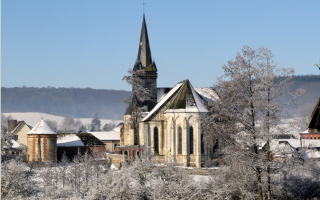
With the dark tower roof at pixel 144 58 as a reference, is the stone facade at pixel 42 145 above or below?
below

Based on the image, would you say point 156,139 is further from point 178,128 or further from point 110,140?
point 110,140

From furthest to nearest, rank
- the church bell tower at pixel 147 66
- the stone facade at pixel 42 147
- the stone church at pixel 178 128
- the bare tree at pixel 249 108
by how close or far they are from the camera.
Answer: the church bell tower at pixel 147 66
the stone facade at pixel 42 147
the stone church at pixel 178 128
the bare tree at pixel 249 108

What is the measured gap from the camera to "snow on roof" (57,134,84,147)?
223 feet

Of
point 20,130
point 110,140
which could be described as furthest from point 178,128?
point 110,140

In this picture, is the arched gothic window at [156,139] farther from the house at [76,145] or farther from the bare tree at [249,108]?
the bare tree at [249,108]

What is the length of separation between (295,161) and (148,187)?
10765 millimetres

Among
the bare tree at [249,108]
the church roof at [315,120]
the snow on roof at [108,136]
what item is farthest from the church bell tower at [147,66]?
the snow on roof at [108,136]

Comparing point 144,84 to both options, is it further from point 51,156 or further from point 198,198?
point 198,198

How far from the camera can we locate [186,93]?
53969mm

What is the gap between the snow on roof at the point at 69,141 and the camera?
6805 cm

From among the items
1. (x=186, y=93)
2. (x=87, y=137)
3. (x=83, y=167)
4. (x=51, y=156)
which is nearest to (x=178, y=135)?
(x=186, y=93)

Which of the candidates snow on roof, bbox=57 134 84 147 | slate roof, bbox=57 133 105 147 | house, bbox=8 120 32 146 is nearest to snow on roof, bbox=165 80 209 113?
slate roof, bbox=57 133 105 147

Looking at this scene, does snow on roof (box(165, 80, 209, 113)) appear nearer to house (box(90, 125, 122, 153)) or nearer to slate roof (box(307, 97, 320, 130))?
slate roof (box(307, 97, 320, 130))

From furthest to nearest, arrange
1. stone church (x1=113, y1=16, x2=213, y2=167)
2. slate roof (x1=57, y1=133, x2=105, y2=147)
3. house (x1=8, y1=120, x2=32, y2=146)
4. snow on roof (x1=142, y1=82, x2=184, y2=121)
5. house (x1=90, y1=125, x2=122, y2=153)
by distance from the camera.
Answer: house (x1=90, y1=125, x2=122, y2=153), house (x1=8, y1=120, x2=32, y2=146), slate roof (x1=57, y1=133, x2=105, y2=147), snow on roof (x1=142, y1=82, x2=184, y2=121), stone church (x1=113, y1=16, x2=213, y2=167)
